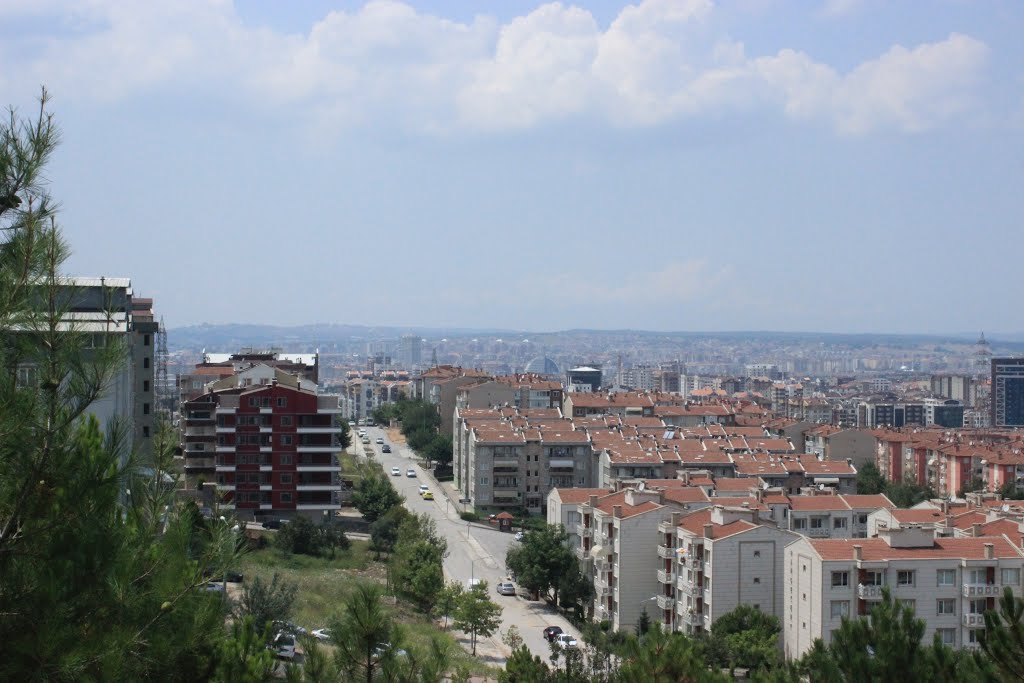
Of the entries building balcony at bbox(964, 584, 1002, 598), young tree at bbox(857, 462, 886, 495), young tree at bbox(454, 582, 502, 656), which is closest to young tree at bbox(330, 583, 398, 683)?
young tree at bbox(454, 582, 502, 656)

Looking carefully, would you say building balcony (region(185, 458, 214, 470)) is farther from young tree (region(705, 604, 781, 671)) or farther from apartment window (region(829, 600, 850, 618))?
apartment window (region(829, 600, 850, 618))

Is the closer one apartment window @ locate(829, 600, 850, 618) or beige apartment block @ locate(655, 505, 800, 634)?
apartment window @ locate(829, 600, 850, 618)

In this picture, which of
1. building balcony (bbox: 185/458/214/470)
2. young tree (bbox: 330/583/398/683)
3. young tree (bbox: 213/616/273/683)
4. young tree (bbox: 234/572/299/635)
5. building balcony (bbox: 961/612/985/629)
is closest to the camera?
young tree (bbox: 213/616/273/683)

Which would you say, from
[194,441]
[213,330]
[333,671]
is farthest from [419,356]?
[333,671]

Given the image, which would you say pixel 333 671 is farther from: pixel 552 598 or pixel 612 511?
pixel 552 598

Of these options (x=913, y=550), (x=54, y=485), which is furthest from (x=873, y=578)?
(x=54, y=485)

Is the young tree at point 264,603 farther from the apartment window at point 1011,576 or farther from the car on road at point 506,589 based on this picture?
the apartment window at point 1011,576
